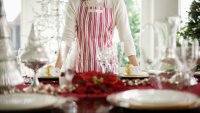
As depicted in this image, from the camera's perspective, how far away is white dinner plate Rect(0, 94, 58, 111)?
859 millimetres

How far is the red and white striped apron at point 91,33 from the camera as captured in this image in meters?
2.06

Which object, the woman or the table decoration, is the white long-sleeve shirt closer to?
the woman

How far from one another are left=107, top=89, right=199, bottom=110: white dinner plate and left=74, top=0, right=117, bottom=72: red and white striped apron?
1.05 metres

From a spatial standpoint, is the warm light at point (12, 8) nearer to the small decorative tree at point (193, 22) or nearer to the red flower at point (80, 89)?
the small decorative tree at point (193, 22)

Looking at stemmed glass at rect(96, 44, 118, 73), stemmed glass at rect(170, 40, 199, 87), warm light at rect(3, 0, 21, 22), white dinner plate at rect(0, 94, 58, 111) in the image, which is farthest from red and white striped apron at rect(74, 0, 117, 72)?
warm light at rect(3, 0, 21, 22)

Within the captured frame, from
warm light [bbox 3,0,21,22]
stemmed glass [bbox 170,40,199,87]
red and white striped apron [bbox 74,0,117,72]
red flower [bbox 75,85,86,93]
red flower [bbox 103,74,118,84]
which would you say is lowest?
red flower [bbox 75,85,86,93]

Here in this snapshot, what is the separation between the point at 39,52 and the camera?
123 cm

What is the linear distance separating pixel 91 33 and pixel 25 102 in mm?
1246

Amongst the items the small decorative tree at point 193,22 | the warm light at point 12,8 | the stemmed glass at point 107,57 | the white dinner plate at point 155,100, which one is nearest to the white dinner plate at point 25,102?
the white dinner plate at point 155,100

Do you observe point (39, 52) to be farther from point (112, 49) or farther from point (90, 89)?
point (112, 49)

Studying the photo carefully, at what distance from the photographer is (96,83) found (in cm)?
122

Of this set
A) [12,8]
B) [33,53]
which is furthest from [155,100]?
[12,8]

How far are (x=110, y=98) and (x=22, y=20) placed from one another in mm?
3470

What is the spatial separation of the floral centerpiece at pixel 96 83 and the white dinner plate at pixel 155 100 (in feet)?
0.67
